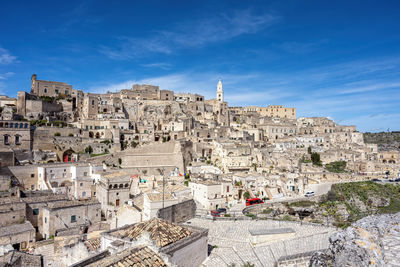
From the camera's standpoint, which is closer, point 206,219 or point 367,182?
point 206,219

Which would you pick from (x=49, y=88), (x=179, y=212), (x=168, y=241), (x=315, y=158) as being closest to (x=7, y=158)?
(x=179, y=212)

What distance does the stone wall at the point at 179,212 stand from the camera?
559 inches

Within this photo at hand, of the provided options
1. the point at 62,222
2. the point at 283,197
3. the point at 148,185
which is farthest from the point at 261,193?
the point at 62,222

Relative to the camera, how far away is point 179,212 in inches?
602

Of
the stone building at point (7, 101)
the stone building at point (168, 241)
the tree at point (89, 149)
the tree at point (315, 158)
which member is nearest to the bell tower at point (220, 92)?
the tree at point (315, 158)

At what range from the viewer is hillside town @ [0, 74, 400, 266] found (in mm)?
11328

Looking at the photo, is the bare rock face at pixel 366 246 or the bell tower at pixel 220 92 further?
the bell tower at pixel 220 92

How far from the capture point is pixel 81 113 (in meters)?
52.5

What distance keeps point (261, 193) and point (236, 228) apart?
627 inches

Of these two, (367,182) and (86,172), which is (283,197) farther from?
(86,172)

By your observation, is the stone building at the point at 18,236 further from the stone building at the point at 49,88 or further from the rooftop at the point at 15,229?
the stone building at the point at 49,88

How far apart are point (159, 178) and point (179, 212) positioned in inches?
594

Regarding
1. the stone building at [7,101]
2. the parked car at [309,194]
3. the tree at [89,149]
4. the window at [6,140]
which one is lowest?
the parked car at [309,194]

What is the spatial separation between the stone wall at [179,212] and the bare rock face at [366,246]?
11035mm
